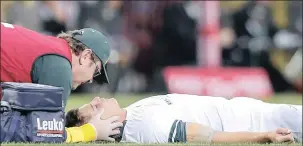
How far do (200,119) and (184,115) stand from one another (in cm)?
16

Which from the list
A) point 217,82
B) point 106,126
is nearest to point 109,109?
point 106,126

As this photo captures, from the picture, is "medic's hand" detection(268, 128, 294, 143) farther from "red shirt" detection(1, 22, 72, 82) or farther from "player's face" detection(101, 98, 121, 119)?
"red shirt" detection(1, 22, 72, 82)

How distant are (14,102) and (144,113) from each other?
1.00 m

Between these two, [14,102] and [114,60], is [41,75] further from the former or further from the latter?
[114,60]

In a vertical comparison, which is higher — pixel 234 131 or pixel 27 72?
pixel 27 72

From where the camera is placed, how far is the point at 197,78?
16.5 m

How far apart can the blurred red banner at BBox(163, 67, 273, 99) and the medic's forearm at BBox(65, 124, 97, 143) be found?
8637mm

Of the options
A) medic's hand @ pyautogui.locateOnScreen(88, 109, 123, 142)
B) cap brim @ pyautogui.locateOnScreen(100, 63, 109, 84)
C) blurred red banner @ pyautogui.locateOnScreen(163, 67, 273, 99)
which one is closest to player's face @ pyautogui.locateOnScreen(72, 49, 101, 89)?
cap brim @ pyautogui.locateOnScreen(100, 63, 109, 84)

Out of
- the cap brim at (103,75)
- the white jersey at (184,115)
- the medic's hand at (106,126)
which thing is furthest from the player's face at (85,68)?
the white jersey at (184,115)

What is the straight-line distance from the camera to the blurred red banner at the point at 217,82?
1639 cm

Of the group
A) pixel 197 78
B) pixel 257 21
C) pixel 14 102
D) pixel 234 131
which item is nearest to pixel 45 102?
pixel 14 102

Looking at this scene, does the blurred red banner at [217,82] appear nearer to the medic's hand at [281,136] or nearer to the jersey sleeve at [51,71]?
the medic's hand at [281,136]

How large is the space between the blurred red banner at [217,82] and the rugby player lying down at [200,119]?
25.5ft

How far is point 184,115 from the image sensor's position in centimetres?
794
